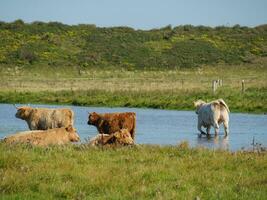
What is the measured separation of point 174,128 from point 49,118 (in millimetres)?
4870

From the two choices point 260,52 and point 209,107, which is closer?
point 209,107

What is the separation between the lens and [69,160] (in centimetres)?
1295

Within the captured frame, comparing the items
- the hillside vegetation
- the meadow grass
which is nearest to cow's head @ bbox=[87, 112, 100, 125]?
the meadow grass

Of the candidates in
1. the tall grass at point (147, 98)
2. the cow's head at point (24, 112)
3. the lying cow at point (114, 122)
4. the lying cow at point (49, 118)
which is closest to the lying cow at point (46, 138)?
the lying cow at point (114, 122)

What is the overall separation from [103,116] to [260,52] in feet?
178

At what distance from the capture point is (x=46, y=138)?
16531mm

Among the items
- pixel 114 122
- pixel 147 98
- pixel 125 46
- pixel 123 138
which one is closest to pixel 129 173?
pixel 123 138

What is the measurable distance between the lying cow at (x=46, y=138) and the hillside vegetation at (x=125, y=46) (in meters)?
48.8

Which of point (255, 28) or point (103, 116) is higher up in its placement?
point (255, 28)

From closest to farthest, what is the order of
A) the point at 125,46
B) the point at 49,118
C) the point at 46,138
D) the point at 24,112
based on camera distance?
the point at 46,138 → the point at 49,118 → the point at 24,112 → the point at 125,46

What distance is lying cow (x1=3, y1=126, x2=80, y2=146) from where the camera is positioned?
16.3 metres

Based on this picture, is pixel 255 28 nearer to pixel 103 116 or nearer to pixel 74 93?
pixel 74 93

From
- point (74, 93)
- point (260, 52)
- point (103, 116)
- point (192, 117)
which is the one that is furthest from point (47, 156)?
point (260, 52)

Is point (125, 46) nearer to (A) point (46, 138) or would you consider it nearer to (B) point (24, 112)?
(B) point (24, 112)
